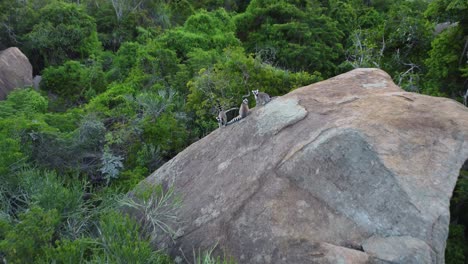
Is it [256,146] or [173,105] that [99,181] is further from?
[256,146]

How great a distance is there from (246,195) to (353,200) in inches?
77.3

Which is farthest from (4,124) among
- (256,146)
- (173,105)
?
(256,146)

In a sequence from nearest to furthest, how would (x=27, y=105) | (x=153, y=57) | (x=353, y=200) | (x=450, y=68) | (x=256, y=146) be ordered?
(x=353, y=200) < (x=256, y=146) < (x=450, y=68) < (x=27, y=105) < (x=153, y=57)

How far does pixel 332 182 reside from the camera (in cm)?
792

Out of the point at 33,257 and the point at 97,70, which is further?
the point at 97,70

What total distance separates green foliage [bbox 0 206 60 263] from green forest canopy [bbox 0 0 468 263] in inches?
1.0

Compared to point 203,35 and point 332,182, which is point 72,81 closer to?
point 203,35

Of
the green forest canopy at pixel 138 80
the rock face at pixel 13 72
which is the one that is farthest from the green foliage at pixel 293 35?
the rock face at pixel 13 72

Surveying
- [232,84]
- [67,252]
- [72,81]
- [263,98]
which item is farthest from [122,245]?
[72,81]

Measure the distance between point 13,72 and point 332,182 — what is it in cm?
1747

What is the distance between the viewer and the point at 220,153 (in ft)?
31.4

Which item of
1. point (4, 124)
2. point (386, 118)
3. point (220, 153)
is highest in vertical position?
point (386, 118)

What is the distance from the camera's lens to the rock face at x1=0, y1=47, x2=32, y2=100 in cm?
1975

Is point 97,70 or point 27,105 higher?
point 27,105
